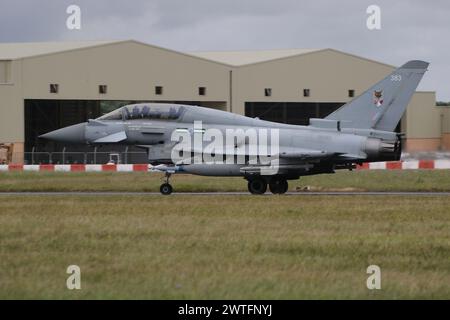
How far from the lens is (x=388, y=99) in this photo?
25047 millimetres

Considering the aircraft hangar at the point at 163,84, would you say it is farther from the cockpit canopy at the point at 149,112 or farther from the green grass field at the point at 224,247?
the green grass field at the point at 224,247

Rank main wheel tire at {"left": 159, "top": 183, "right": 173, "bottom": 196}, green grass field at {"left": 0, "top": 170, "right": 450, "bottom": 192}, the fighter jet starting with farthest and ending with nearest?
green grass field at {"left": 0, "top": 170, "right": 450, "bottom": 192} → main wheel tire at {"left": 159, "top": 183, "right": 173, "bottom": 196} → the fighter jet

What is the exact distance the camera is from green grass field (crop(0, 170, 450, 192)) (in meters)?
29.0

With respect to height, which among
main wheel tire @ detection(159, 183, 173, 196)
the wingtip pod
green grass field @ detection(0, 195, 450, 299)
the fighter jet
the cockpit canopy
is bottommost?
green grass field @ detection(0, 195, 450, 299)

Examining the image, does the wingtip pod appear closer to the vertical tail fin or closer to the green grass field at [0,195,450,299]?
the vertical tail fin

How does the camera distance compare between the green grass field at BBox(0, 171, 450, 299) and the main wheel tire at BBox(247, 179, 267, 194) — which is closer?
the green grass field at BBox(0, 171, 450, 299)

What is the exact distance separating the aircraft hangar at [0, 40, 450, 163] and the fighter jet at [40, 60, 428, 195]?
24.9 metres

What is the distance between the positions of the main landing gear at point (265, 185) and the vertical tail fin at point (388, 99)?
2.64m

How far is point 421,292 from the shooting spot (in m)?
9.71

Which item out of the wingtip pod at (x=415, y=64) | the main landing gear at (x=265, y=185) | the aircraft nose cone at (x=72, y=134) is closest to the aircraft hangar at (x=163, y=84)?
the aircraft nose cone at (x=72, y=134)

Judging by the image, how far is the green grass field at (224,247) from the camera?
986cm

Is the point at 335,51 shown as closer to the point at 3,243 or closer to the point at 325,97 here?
the point at 325,97

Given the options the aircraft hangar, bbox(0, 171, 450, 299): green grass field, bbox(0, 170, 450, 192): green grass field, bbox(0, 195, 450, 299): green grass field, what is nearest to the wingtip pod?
bbox(0, 171, 450, 299): green grass field

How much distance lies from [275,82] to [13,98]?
1549cm
